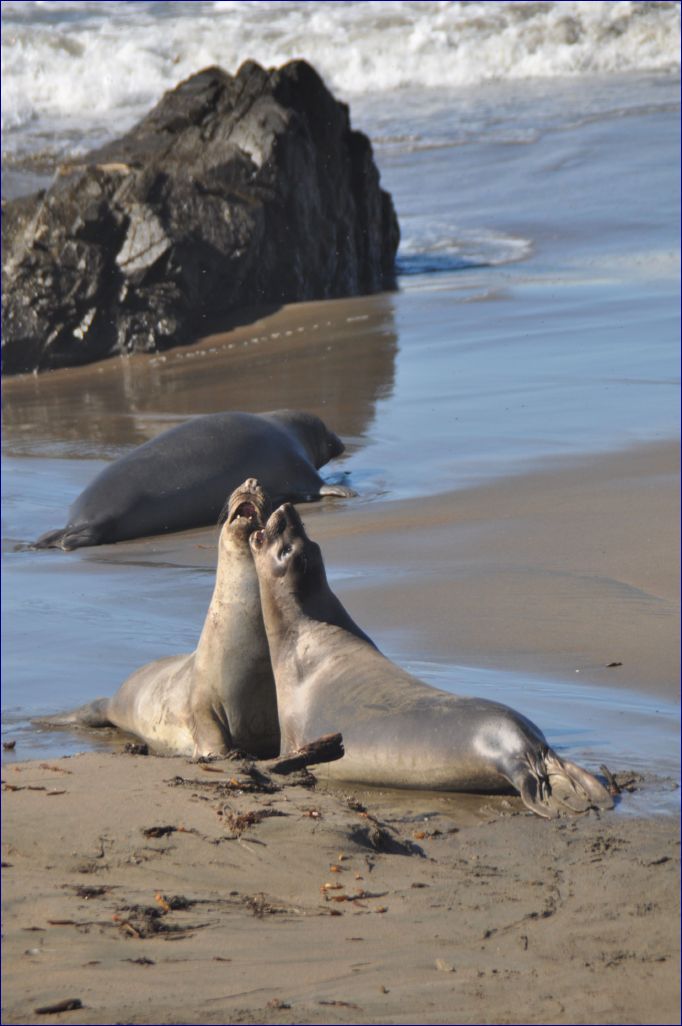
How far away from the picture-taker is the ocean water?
572 cm

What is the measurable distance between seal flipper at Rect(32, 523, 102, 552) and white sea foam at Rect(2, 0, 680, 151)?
54.9ft

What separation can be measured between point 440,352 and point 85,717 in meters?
6.03

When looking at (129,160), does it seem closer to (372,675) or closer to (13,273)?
(13,273)

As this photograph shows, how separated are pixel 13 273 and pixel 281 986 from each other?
978 cm

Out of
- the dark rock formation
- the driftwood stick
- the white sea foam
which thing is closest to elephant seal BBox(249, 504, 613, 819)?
the driftwood stick

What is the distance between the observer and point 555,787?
380 cm

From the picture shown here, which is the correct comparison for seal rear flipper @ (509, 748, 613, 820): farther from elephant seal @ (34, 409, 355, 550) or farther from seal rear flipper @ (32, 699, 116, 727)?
elephant seal @ (34, 409, 355, 550)

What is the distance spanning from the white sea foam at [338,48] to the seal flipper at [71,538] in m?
16.7

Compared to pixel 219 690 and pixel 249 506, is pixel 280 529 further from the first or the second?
pixel 219 690

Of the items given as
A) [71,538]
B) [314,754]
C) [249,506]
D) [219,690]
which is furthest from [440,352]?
[314,754]

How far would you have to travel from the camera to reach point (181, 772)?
400 cm

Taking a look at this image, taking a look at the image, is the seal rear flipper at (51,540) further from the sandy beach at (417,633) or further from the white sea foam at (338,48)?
the white sea foam at (338,48)

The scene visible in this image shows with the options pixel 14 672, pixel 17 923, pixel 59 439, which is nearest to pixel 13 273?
pixel 59 439

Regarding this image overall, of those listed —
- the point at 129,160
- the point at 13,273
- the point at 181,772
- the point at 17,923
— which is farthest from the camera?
the point at 129,160
